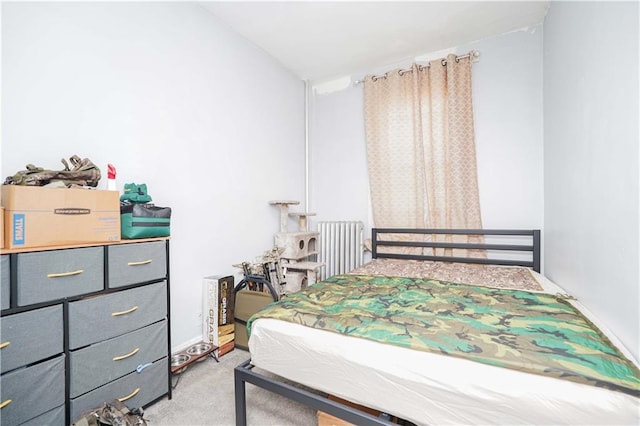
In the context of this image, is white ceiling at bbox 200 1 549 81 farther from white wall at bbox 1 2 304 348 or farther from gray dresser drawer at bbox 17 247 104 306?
gray dresser drawer at bbox 17 247 104 306

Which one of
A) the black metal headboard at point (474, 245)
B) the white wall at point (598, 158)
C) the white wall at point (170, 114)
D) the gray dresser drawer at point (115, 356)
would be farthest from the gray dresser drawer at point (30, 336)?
the black metal headboard at point (474, 245)

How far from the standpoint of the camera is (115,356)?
154 centimetres

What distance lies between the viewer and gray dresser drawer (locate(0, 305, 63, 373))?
1169 mm

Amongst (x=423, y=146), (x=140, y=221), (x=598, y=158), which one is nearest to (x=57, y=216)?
(x=140, y=221)

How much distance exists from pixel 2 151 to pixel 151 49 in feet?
3.96

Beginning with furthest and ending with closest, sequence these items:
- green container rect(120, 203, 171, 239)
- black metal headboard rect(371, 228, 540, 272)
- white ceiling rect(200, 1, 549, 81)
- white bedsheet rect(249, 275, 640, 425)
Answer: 1. black metal headboard rect(371, 228, 540, 272)
2. white ceiling rect(200, 1, 549, 81)
3. green container rect(120, 203, 171, 239)
4. white bedsheet rect(249, 275, 640, 425)

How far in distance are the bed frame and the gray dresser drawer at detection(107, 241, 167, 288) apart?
0.76 meters

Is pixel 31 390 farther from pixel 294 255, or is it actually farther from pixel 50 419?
pixel 294 255

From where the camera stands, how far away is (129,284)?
63.6 inches

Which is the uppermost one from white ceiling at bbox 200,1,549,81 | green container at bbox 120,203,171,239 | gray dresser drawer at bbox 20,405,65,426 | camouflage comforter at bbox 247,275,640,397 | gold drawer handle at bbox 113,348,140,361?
white ceiling at bbox 200,1,549,81

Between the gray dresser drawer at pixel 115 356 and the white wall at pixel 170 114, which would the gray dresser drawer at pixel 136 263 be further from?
the white wall at pixel 170 114

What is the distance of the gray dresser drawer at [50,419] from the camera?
1.25m

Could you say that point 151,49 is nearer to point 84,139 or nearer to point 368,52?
point 84,139

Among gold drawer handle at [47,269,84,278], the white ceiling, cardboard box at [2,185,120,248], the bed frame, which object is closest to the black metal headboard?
the bed frame
